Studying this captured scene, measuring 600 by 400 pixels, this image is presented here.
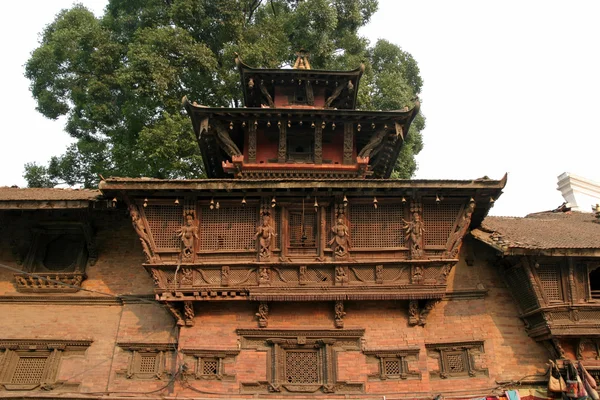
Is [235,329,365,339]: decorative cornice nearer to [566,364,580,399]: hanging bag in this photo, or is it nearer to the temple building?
the temple building

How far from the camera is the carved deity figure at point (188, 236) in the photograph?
11.0 metres

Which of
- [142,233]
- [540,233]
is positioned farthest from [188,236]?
[540,233]

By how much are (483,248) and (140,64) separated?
14.7 meters

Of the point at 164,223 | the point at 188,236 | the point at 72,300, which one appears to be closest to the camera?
the point at 188,236

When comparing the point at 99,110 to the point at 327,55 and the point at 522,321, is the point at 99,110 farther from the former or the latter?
the point at 522,321

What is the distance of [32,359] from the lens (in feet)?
37.2

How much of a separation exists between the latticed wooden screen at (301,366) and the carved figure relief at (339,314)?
77 cm

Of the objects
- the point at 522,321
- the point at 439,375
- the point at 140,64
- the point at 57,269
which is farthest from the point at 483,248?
the point at 140,64

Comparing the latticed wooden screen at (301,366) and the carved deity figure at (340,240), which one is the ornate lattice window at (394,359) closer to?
the latticed wooden screen at (301,366)

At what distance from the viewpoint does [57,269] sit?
1233 cm

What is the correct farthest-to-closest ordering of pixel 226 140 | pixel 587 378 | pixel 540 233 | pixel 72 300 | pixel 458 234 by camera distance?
pixel 226 140 → pixel 540 233 → pixel 72 300 → pixel 458 234 → pixel 587 378

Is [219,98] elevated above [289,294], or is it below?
above

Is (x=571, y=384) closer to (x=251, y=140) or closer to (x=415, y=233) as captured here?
(x=415, y=233)

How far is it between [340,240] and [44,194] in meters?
7.12
